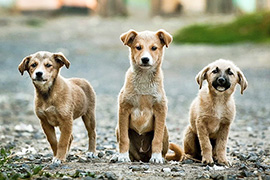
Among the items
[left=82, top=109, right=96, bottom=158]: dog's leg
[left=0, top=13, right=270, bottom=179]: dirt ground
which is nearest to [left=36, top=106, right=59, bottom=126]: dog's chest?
[left=0, top=13, right=270, bottom=179]: dirt ground

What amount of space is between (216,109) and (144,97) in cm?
100

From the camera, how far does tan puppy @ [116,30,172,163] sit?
6.82 m

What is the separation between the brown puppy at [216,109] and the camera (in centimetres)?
684

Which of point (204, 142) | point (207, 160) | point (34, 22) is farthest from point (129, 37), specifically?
point (34, 22)

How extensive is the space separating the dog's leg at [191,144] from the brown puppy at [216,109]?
0.31 meters

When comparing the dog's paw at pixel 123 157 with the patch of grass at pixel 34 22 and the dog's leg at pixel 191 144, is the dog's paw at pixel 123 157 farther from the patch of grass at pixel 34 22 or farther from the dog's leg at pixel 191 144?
the patch of grass at pixel 34 22

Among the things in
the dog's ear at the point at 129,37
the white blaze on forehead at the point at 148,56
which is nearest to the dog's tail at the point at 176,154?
the white blaze on forehead at the point at 148,56

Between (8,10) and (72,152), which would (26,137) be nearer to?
(72,152)

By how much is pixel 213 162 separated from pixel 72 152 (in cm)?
242

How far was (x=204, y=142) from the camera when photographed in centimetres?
689

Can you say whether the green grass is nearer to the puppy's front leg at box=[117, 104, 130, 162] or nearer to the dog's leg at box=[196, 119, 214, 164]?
the dog's leg at box=[196, 119, 214, 164]

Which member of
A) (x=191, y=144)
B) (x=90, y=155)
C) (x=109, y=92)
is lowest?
(x=109, y=92)

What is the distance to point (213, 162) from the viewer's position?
689 centimetres

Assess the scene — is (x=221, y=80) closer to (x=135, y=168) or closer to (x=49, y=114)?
(x=135, y=168)
